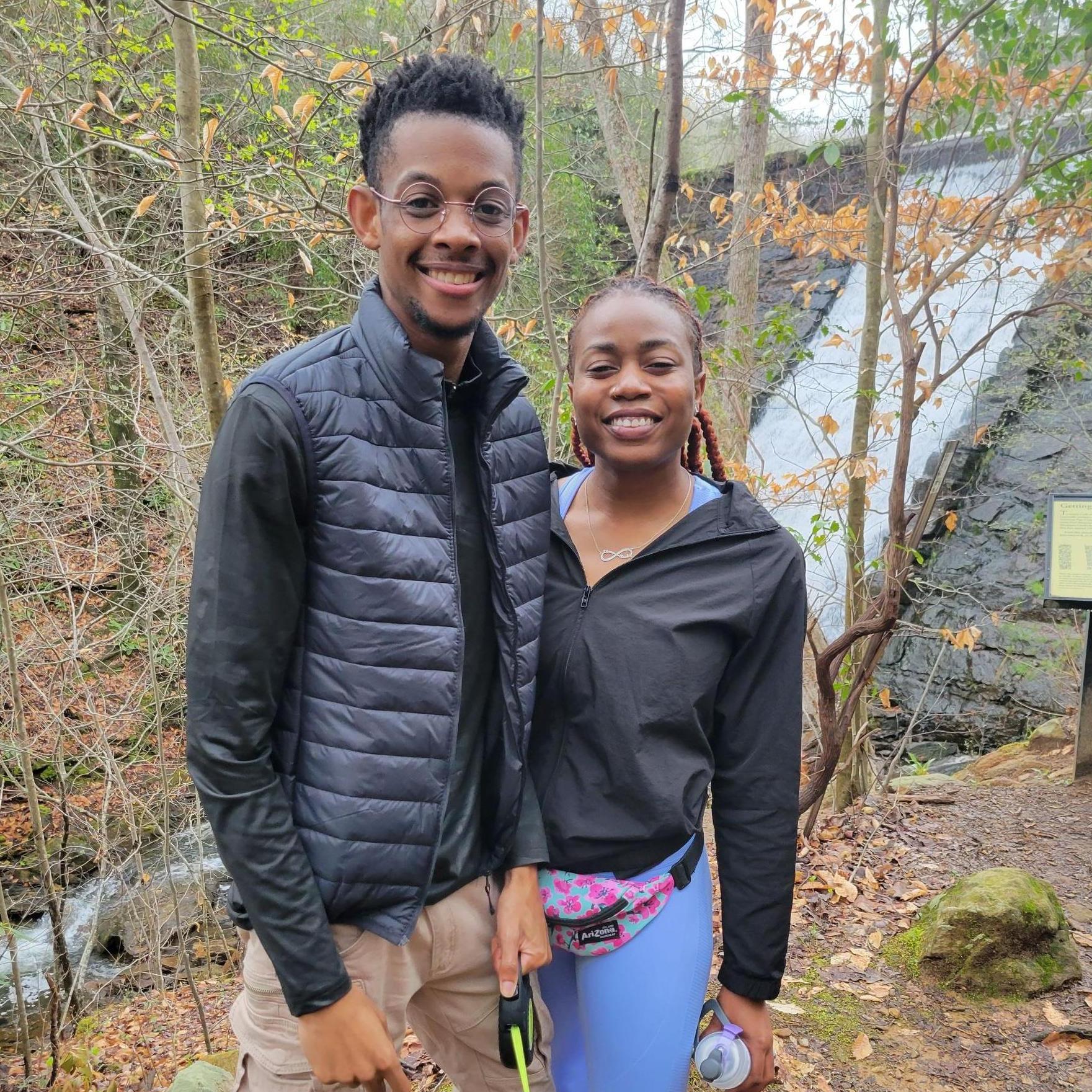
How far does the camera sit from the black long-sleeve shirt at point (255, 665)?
4.30 ft

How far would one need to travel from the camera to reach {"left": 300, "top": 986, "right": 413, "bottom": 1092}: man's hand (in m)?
Answer: 1.38

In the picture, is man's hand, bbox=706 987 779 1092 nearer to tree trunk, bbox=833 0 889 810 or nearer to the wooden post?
tree trunk, bbox=833 0 889 810

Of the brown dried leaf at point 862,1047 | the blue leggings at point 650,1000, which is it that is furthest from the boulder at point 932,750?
the blue leggings at point 650,1000

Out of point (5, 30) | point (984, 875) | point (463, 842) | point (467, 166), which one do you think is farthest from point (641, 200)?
point (463, 842)

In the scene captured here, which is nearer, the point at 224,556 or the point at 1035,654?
the point at 224,556

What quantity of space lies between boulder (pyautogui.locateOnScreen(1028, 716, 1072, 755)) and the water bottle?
624 cm

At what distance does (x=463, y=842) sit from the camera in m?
1.62

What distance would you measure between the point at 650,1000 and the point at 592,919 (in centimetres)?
19

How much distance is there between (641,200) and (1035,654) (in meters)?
5.97

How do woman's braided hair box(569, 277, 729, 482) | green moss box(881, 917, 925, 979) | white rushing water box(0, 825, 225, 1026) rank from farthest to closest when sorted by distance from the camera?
white rushing water box(0, 825, 225, 1026)
green moss box(881, 917, 925, 979)
woman's braided hair box(569, 277, 729, 482)

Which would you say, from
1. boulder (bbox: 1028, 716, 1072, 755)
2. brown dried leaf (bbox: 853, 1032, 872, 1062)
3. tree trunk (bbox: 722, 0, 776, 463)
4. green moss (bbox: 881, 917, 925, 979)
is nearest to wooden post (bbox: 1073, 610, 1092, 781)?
boulder (bbox: 1028, 716, 1072, 755)

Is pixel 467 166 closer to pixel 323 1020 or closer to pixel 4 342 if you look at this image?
pixel 323 1020

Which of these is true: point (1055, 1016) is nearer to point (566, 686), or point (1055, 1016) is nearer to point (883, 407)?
point (566, 686)

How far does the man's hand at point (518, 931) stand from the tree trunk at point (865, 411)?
3.55 metres
